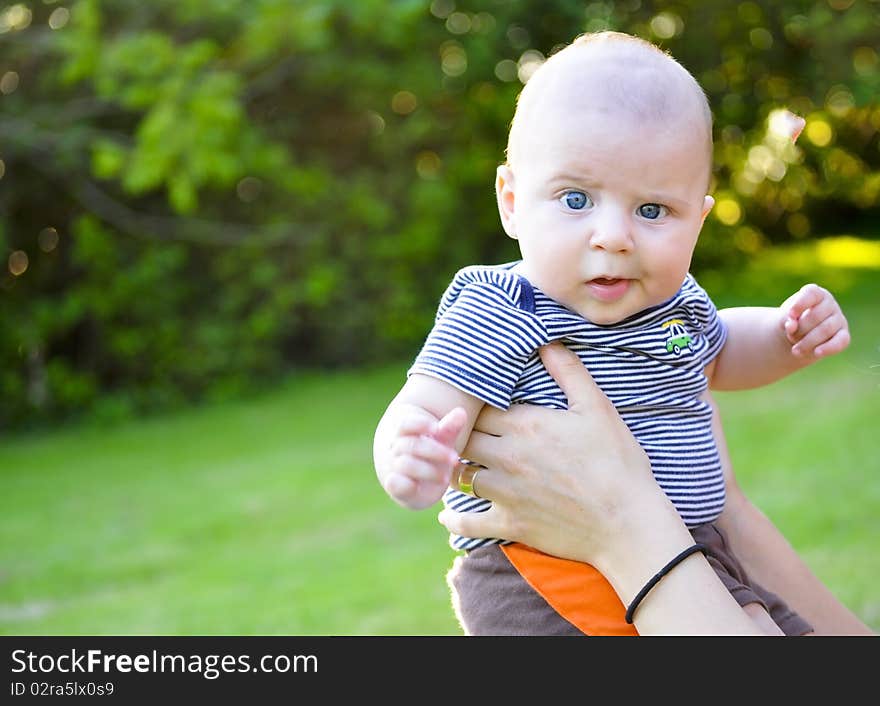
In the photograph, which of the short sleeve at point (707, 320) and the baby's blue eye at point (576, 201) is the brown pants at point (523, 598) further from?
the baby's blue eye at point (576, 201)

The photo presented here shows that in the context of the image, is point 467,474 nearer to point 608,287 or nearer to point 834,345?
point 608,287

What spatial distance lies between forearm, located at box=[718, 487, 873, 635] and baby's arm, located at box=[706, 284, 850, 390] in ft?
0.65

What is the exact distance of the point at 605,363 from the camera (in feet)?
5.67

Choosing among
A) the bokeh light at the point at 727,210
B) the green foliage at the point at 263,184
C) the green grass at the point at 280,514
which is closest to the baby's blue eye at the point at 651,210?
the green grass at the point at 280,514

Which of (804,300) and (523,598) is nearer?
(523,598)

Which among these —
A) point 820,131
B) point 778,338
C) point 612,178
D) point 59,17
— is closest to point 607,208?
point 612,178

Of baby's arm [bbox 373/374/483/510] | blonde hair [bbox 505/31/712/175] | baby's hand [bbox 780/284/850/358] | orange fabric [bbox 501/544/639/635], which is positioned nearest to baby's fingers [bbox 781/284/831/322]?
baby's hand [bbox 780/284/850/358]

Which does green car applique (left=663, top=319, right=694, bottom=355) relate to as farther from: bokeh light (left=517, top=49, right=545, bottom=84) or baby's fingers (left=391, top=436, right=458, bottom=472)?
bokeh light (left=517, top=49, right=545, bottom=84)

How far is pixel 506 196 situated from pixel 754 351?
50cm

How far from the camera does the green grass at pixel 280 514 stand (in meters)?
5.07

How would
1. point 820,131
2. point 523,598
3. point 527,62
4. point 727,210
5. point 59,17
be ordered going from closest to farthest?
point 523,598 < point 820,131 < point 59,17 < point 527,62 < point 727,210

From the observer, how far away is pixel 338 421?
8.42 meters

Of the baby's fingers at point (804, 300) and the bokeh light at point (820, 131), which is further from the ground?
the bokeh light at point (820, 131)
